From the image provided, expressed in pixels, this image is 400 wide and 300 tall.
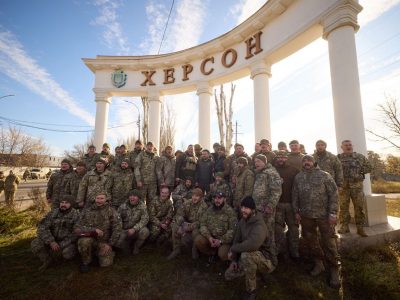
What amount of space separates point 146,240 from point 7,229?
202 inches

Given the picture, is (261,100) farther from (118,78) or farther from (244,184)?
(118,78)

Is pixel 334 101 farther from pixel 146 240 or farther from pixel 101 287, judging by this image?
pixel 101 287

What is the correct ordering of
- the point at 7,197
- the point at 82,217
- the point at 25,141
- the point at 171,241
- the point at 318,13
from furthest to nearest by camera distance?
the point at 25,141
the point at 7,197
the point at 318,13
the point at 171,241
the point at 82,217

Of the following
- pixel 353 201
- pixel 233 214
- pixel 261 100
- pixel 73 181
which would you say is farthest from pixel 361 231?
pixel 73 181

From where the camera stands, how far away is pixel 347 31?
247 inches

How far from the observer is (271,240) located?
4246 mm

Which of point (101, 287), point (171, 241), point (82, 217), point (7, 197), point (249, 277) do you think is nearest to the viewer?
point (249, 277)

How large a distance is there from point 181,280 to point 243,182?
91.3 inches

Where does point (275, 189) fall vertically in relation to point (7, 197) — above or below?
above

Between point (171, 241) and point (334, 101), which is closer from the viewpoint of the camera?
point (171, 241)

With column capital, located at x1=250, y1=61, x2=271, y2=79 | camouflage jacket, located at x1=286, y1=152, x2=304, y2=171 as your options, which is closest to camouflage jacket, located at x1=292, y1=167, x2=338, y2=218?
camouflage jacket, located at x1=286, y1=152, x2=304, y2=171

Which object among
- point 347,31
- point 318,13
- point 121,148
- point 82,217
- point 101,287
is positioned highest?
point 318,13

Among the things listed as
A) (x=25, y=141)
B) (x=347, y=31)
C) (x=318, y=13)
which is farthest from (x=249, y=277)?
(x=25, y=141)

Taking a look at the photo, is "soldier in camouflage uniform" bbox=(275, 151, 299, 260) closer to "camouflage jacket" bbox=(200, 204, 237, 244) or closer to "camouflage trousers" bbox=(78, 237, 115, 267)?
"camouflage jacket" bbox=(200, 204, 237, 244)
